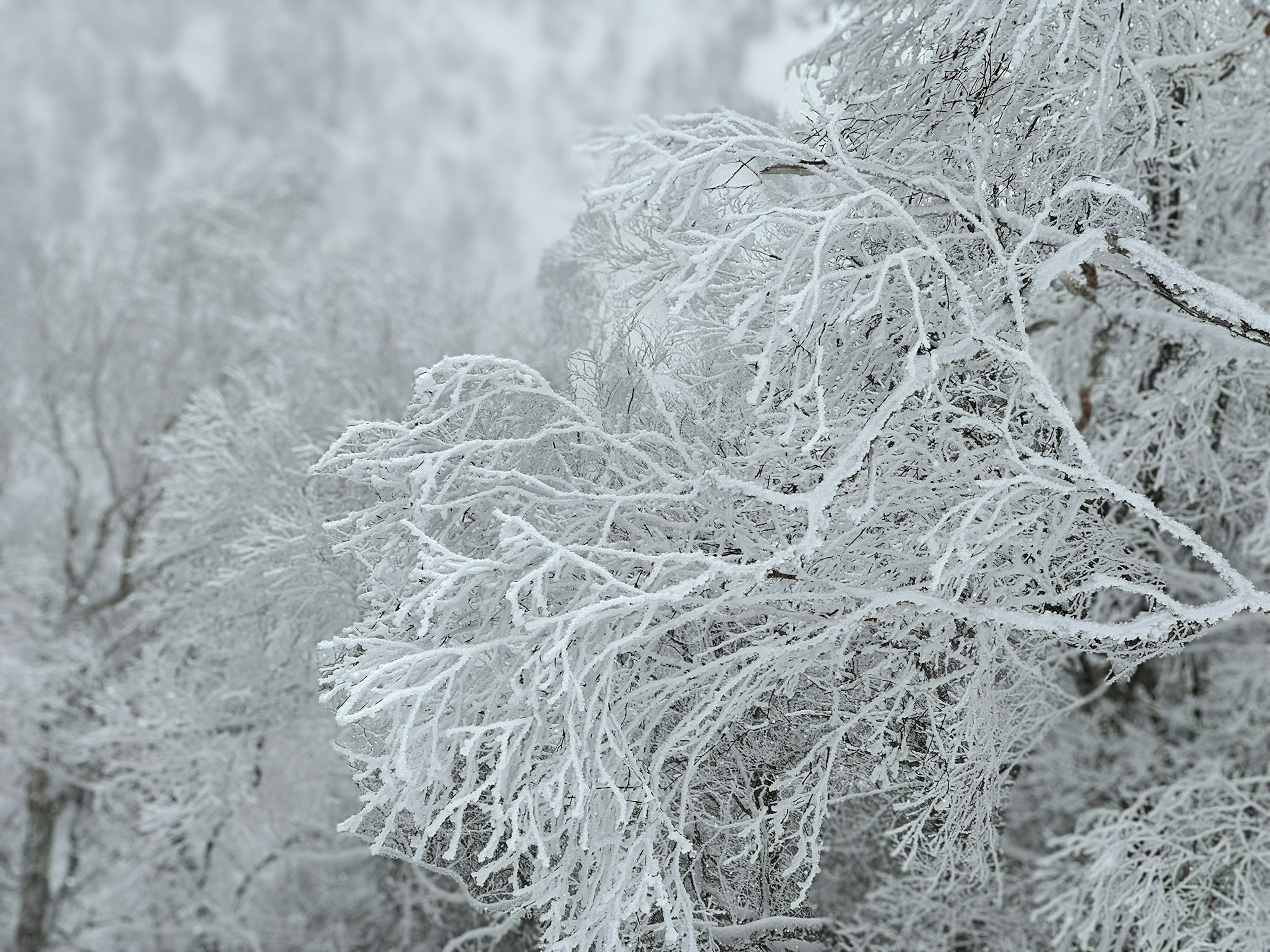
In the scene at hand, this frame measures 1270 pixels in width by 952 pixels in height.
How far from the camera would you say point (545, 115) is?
12569 centimetres

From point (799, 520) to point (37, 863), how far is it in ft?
36.2

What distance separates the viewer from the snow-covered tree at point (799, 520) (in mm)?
3277

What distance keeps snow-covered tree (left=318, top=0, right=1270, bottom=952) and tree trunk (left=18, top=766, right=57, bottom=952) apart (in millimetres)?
8539

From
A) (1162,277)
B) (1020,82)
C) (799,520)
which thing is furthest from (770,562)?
(1020,82)

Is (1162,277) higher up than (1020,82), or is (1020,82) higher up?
(1020,82)

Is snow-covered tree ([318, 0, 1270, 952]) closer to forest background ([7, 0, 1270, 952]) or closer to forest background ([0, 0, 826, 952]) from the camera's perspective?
forest background ([7, 0, 1270, 952])

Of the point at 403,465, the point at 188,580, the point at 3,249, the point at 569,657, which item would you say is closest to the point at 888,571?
the point at 569,657

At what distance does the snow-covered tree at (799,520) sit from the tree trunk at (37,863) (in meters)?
8.54

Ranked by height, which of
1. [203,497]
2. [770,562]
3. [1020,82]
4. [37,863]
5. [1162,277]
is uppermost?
[203,497]

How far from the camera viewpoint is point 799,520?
3896mm

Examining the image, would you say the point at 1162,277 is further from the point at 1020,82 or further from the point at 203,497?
the point at 203,497

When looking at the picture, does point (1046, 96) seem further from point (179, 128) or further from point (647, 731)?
point (179, 128)

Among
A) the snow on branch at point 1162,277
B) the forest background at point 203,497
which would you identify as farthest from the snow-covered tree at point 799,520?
the forest background at point 203,497

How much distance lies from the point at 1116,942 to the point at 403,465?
4.88 meters
